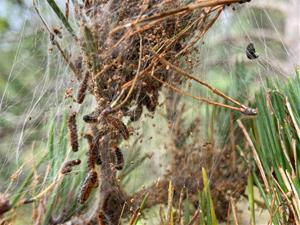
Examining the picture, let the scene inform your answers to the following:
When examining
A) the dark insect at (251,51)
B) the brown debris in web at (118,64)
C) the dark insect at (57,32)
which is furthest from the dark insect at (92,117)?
the dark insect at (251,51)

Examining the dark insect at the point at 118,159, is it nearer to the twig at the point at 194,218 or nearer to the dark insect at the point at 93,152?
the dark insect at the point at 93,152

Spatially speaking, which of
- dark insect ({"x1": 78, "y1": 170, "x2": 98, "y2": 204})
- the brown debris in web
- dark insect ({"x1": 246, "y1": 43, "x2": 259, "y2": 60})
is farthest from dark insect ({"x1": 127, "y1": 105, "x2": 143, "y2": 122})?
dark insect ({"x1": 246, "y1": 43, "x2": 259, "y2": 60})

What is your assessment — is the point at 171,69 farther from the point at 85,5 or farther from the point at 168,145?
the point at 168,145

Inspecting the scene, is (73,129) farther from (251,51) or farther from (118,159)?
(251,51)

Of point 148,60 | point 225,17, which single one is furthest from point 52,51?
point 225,17

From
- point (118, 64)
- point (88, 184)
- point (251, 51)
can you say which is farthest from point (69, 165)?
point (251, 51)

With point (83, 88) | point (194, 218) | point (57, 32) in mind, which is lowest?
point (194, 218)
